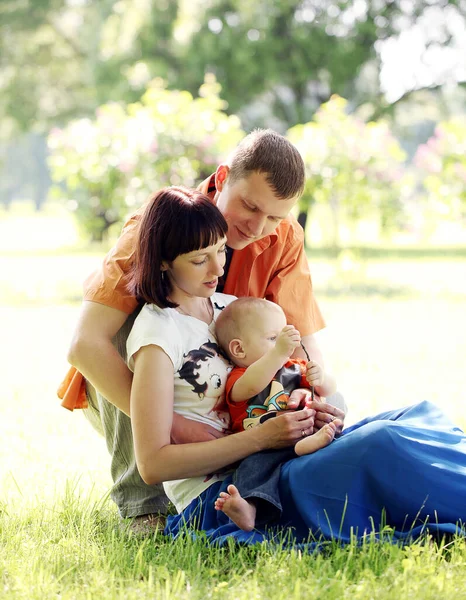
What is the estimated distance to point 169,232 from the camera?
2543 millimetres

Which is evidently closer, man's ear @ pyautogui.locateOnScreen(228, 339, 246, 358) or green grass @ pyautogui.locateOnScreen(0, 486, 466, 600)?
green grass @ pyautogui.locateOnScreen(0, 486, 466, 600)

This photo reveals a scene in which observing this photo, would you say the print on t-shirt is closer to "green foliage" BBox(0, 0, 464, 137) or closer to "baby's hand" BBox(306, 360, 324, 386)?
"baby's hand" BBox(306, 360, 324, 386)

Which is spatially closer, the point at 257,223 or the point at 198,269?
the point at 198,269

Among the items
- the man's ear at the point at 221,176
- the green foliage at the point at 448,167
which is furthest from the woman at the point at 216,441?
the green foliage at the point at 448,167

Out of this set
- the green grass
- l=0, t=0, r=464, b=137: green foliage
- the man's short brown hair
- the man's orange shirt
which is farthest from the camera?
l=0, t=0, r=464, b=137: green foliage

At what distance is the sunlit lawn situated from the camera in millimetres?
2213

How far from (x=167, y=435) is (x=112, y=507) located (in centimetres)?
68

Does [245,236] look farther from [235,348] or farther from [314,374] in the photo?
[314,374]

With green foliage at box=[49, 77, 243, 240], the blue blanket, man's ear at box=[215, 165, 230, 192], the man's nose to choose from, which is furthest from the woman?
green foliage at box=[49, 77, 243, 240]

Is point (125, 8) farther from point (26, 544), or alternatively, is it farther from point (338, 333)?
point (26, 544)

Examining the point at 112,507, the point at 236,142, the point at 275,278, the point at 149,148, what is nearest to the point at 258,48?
the point at 236,142

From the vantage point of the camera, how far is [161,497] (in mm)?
2963

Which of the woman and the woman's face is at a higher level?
the woman's face

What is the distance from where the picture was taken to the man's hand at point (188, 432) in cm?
262
